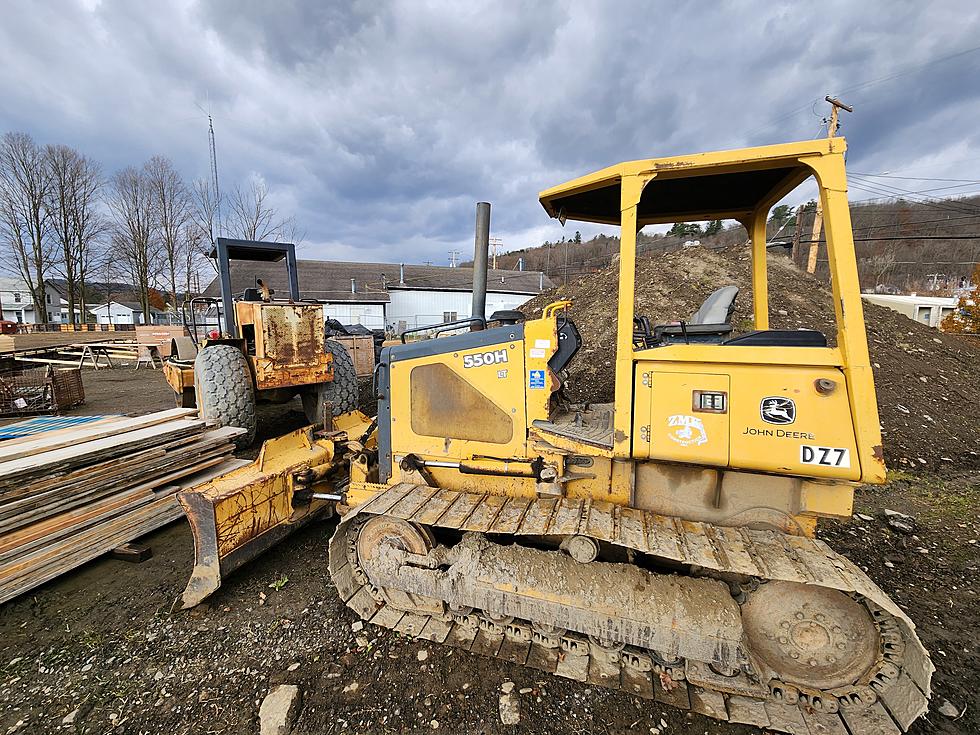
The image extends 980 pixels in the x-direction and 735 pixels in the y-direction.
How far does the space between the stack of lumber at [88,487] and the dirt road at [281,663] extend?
0.25 m

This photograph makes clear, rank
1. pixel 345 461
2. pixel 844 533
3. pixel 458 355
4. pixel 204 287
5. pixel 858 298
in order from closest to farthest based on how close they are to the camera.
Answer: pixel 858 298 < pixel 458 355 < pixel 345 461 < pixel 844 533 < pixel 204 287

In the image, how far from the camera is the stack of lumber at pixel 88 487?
3230mm

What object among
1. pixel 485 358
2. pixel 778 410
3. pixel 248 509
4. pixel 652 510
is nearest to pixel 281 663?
pixel 248 509

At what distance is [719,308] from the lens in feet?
12.0

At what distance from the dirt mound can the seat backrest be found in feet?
4.72

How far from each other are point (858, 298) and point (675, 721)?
2.41 meters

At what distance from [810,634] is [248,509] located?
3637 mm

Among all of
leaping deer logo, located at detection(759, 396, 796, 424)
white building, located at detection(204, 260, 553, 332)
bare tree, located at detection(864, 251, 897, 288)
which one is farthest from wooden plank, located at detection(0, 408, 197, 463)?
bare tree, located at detection(864, 251, 897, 288)

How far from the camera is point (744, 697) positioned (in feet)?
7.64

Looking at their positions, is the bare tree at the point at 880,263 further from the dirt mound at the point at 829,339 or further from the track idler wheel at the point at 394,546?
the track idler wheel at the point at 394,546

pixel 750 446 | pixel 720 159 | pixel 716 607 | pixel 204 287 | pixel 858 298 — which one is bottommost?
pixel 716 607

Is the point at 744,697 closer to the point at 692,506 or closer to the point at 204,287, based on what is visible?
the point at 692,506

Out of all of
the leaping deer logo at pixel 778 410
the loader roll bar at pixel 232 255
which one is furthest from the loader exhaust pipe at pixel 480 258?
the loader roll bar at pixel 232 255

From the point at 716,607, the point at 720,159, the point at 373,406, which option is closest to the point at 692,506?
the point at 716,607
